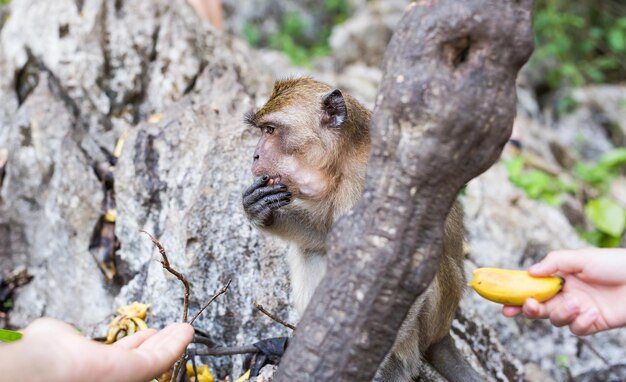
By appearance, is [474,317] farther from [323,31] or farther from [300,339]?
[323,31]

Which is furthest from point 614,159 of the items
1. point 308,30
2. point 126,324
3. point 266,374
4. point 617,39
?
point 308,30

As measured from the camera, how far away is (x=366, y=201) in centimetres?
190

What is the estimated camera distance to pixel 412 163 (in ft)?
6.01

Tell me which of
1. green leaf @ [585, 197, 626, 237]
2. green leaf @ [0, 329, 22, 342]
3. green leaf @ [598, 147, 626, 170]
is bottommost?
green leaf @ [0, 329, 22, 342]

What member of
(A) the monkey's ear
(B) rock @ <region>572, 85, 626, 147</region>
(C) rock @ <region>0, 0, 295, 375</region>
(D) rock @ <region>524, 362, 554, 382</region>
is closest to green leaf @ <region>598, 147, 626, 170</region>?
(B) rock @ <region>572, 85, 626, 147</region>

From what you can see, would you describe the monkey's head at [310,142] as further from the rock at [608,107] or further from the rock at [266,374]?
the rock at [608,107]

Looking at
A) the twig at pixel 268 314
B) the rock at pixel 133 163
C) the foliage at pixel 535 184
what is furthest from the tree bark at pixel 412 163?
the foliage at pixel 535 184

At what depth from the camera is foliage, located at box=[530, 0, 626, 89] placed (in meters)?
10.3

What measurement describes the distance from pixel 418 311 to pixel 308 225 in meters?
0.71

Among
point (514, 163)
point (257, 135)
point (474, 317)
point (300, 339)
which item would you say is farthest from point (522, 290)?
point (514, 163)

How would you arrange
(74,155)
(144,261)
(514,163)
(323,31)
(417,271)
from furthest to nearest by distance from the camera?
(323,31) < (514,163) < (74,155) < (144,261) < (417,271)

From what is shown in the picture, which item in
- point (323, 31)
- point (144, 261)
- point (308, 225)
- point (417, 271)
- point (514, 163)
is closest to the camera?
point (417, 271)

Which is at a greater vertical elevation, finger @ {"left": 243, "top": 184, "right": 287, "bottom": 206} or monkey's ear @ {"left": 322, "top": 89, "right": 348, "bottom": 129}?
monkey's ear @ {"left": 322, "top": 89, "right": 348, "bottom": 129}

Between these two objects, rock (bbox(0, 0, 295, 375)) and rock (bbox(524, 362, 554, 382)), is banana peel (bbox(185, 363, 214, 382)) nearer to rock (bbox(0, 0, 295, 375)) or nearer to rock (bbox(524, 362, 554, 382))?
rock (bbox(0, 0, 295, 375))
